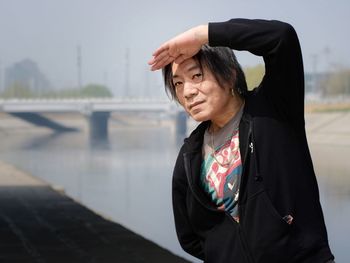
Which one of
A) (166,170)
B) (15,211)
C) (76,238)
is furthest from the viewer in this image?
(166,170)

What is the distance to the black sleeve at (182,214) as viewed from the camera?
1655mm

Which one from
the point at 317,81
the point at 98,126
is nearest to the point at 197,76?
the point at 317,81

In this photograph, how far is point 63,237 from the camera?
5660mm

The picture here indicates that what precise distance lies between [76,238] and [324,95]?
857 inches

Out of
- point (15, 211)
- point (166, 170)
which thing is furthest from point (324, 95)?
point (15, 211)

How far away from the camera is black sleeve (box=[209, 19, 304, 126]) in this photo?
1.45 metres

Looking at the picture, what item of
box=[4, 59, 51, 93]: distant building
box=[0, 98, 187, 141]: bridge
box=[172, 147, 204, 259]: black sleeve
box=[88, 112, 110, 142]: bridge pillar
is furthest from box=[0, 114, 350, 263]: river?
box=[4, 59, 51, 93]: distant building

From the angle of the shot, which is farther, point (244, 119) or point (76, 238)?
point (76, 238)

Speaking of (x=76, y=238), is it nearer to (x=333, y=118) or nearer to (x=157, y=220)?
(x=157, y=220)

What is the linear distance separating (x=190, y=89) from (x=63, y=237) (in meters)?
4.31

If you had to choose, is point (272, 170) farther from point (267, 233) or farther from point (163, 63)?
point (163, 63)

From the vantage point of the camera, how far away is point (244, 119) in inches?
60.3

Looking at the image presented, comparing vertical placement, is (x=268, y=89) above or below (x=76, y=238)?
above

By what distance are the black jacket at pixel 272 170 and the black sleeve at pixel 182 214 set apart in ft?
0.28
